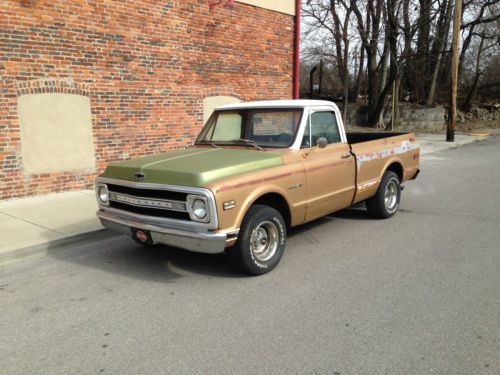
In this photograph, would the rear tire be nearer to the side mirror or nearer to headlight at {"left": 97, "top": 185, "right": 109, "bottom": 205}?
the side mirror

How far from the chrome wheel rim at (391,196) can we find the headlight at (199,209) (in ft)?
12.0

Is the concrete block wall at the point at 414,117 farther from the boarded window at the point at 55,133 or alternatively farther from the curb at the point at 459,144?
the boarded window at the point at 55,133

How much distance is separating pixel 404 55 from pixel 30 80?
17675 mm

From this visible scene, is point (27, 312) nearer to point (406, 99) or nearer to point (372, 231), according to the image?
point (372, 231)

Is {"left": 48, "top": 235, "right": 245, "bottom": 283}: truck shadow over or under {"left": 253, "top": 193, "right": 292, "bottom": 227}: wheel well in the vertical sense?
under

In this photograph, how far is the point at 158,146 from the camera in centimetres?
1010

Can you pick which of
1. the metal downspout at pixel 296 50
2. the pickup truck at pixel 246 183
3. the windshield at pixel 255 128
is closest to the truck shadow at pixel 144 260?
the pickup truck at pixel 246 183

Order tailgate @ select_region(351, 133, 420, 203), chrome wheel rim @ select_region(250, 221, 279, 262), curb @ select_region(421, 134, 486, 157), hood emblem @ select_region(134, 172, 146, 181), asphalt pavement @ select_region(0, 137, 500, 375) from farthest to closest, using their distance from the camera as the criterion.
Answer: curb @ select_region(421, 134, 486, 157)
tailgate @ select_region(351, 133, 420, 203)
chrome wheel rim @ select_region(250, 221, 279, 262)
hood emblem @ select_region(134, 172, 146, 181)
asphalt pavement @ select_region(0, 137, 500, 375)

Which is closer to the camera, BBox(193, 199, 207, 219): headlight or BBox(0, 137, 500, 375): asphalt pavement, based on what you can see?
BBox(0, 137, 500, 375): asphalt pavement

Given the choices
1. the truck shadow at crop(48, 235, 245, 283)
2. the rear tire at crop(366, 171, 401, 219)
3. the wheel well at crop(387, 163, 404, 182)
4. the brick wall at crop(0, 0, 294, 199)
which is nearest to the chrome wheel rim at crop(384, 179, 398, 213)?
the rear tire at crop(366, 171, 401, 219)

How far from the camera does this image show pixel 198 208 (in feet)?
13.5

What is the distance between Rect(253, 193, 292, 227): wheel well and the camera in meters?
4.78

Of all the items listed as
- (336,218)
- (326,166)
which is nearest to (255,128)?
(326,166)

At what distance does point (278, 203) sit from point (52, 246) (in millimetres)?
2909
